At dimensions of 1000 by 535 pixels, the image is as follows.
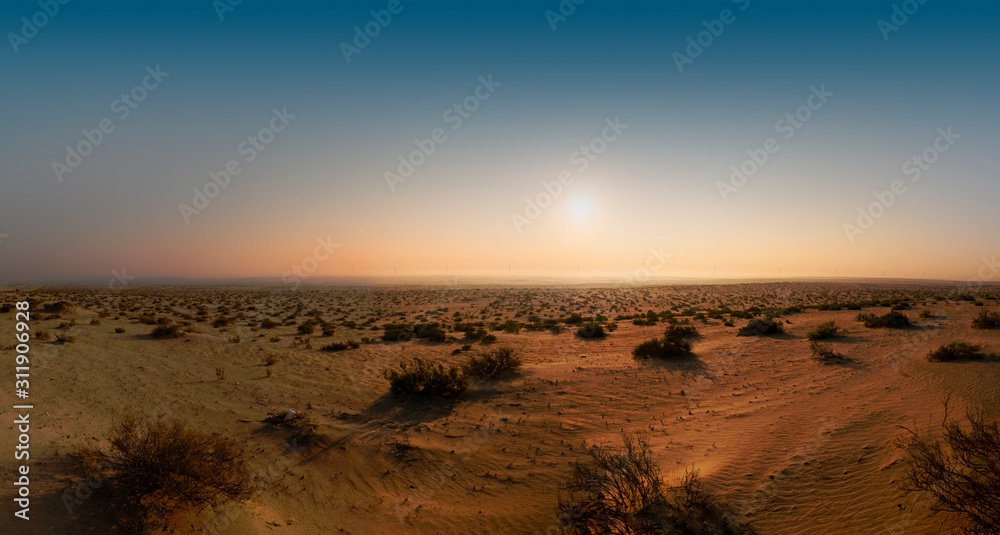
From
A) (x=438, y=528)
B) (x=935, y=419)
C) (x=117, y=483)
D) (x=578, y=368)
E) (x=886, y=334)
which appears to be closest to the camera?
(x=117, y=483)

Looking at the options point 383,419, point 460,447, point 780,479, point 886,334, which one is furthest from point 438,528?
point 886,334

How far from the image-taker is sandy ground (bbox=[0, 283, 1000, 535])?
5562 mm

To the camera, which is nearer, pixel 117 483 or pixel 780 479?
pixel 117 483

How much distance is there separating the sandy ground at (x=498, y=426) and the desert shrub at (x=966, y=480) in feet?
0.87

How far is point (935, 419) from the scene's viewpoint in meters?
7.27

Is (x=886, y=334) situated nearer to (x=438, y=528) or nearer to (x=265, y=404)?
(x=438, y=528)

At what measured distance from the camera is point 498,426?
9.30 meters

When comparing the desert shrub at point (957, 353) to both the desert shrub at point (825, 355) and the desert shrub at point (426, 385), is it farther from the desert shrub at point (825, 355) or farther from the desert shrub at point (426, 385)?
the desert shrub at point (426, 385)

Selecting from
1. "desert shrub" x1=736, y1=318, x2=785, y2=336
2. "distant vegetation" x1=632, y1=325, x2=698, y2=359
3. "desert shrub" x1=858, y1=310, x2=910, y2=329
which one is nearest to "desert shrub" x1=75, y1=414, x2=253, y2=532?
"distant vegetation" x1=632, y1=325, x2=698, y2=359

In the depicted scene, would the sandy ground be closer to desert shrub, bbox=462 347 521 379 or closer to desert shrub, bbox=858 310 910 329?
desert shrub, bbox=462 347 521 379

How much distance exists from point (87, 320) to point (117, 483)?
74.8ft

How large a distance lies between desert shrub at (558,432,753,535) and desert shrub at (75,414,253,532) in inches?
189

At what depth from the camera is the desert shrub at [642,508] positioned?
4.99 m

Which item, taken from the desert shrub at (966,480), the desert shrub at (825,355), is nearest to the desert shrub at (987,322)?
the desert shrub at (825,355)
